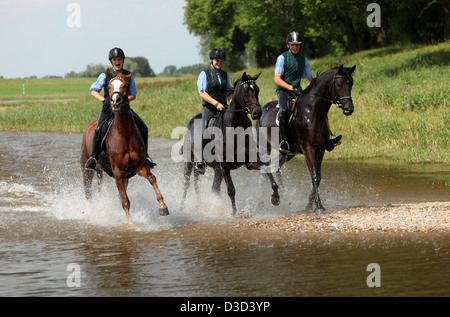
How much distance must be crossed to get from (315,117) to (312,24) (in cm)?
5049

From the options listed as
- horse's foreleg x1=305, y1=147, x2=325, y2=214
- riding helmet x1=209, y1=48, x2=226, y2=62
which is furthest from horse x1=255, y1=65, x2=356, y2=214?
riding helmet x1=209, y1=48, x2=226, y2=62

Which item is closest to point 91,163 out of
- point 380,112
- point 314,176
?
point 314,176

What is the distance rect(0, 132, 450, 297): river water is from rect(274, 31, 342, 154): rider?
1568 mm

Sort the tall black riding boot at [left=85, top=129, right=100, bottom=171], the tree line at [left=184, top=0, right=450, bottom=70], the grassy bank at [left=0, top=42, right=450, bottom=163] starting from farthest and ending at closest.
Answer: the tree line at [left=184, top=0, right=450, bottom=70] → the grassy bank at [left=0, top=42, right=450, bottom=163] → the tall black riding boot at [left=85, top=129, right=100, bottom=171]

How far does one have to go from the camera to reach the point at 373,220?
11719 mm

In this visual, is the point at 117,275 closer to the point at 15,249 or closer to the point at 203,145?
the point at 15,249

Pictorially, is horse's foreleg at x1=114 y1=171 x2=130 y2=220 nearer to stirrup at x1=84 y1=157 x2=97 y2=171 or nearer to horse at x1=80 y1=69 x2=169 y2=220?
horse at x1=80 y1=69 x2=169 y2=220

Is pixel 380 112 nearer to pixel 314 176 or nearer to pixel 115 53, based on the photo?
pixel 314 176

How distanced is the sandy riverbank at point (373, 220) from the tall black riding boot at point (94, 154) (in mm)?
2949

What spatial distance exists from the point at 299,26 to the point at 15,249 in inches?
2214

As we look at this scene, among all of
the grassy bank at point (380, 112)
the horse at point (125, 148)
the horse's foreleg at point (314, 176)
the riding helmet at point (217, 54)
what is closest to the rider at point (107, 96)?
the horse at point (125, 148)

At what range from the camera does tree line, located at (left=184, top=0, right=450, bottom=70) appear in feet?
168

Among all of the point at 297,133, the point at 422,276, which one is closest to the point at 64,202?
the point at 297,133

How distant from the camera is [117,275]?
28.4ft
